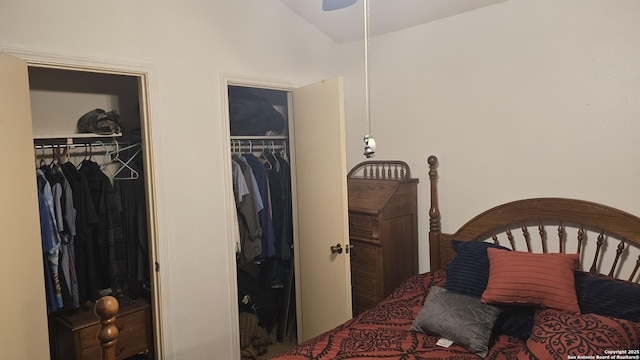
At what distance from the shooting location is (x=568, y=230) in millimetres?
2502

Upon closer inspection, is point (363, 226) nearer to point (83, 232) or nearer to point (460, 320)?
point (460, 320)

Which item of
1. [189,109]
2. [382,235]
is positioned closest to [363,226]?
[382,235]

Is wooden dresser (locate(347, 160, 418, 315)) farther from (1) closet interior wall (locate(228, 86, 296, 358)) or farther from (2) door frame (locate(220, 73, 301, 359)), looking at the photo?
(2) door frame (locate(220, 73, 301, 359))

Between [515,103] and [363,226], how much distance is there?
49.0 inches

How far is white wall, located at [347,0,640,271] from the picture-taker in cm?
230

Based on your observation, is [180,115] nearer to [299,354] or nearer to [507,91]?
[299,354]

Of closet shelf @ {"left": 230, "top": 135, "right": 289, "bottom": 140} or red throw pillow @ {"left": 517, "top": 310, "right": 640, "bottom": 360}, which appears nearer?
red throw pillow @ {"left": 517, "top": 310, "right": 640, "bottom": 360}

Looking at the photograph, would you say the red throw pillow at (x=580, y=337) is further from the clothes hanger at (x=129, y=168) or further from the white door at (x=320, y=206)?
the clothes hanger at (x=129, y=168)

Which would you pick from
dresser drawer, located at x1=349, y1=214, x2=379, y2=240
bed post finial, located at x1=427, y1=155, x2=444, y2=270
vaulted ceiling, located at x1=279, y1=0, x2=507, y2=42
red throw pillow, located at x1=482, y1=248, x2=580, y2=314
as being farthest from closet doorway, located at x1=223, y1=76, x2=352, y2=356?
red throw pillow, located at x1=482, y1=248, x2=580, y2=314

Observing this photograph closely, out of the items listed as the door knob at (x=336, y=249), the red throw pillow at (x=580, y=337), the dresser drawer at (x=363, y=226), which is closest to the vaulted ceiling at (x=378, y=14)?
the dresser drawer at (x=363, y=226)

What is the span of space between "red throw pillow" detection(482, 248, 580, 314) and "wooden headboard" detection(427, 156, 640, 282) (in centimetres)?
32

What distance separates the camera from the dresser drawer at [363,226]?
2.95 m

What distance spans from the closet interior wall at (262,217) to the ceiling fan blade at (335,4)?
0.66 m

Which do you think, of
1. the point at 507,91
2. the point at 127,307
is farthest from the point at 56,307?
the point at 507,91
